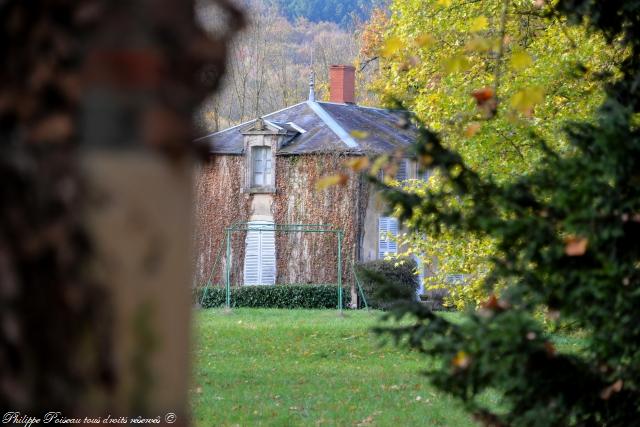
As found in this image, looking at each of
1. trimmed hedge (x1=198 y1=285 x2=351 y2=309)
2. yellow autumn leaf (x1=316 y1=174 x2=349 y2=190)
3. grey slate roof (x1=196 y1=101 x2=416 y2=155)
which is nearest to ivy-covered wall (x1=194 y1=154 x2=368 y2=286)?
grey slate roof (x1=196 y1=101 x2=416 y2=155)

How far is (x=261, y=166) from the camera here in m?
32.0

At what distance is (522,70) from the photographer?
13320mm

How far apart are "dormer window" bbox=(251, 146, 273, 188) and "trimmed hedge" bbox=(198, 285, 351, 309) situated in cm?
415

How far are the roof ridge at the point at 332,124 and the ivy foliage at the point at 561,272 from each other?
25888 millimetres

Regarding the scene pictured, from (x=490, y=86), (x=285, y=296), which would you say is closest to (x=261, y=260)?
(x=285, y=296)

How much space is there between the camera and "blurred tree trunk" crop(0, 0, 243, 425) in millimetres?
1158

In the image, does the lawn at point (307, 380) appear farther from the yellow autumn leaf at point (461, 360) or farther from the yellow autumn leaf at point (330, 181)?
the yellow autumn leaf at point (330, 181)

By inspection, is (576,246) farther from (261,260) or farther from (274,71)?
(274,71)

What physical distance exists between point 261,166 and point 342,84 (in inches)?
223

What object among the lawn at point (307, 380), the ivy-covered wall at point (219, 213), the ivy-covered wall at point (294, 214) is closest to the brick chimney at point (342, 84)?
the ivy-covered wall at point (294, 214)

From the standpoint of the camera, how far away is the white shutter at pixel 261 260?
32.0m

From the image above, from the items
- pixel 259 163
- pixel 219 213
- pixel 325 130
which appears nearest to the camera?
pixel 325 130

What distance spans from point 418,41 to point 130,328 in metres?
3.29

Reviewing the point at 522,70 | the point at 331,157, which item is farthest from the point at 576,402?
Answer: the point at 331,157
